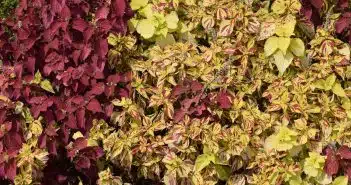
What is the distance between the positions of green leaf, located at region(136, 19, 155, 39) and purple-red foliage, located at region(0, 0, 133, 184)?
0.10 m

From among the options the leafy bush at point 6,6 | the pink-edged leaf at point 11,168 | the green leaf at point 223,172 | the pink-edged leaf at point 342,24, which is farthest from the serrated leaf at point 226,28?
the leafy bush at point 6,6

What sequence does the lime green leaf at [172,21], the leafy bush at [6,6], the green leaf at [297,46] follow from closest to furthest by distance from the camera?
the green leaf at [297,46], the lime green leaf at [172,21], the leafy bush at [6,6]

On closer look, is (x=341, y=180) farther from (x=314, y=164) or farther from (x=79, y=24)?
(x=79, y=24)

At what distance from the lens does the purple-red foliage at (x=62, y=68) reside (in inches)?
112

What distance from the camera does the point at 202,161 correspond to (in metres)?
2.84

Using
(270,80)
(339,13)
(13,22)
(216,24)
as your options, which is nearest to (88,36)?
(13,22)

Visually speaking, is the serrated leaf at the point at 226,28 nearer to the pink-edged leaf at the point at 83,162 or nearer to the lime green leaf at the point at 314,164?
the lime green leaf at the point at 314,164

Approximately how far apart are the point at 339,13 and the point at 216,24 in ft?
1.97

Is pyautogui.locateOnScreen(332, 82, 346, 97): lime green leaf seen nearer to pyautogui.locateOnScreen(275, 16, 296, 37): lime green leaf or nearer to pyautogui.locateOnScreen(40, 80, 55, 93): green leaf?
pyautogui.locateOnScreen(275, 16, 296, 37): lime green leaf

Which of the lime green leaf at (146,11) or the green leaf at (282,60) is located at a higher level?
the lime green leaf at (146,11)

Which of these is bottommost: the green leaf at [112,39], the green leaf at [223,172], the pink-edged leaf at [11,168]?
the green leaf at [223,172]

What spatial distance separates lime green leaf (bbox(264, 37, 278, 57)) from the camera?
2875mm

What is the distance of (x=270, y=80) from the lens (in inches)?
117

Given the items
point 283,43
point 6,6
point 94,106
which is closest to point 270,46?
point 283,43
